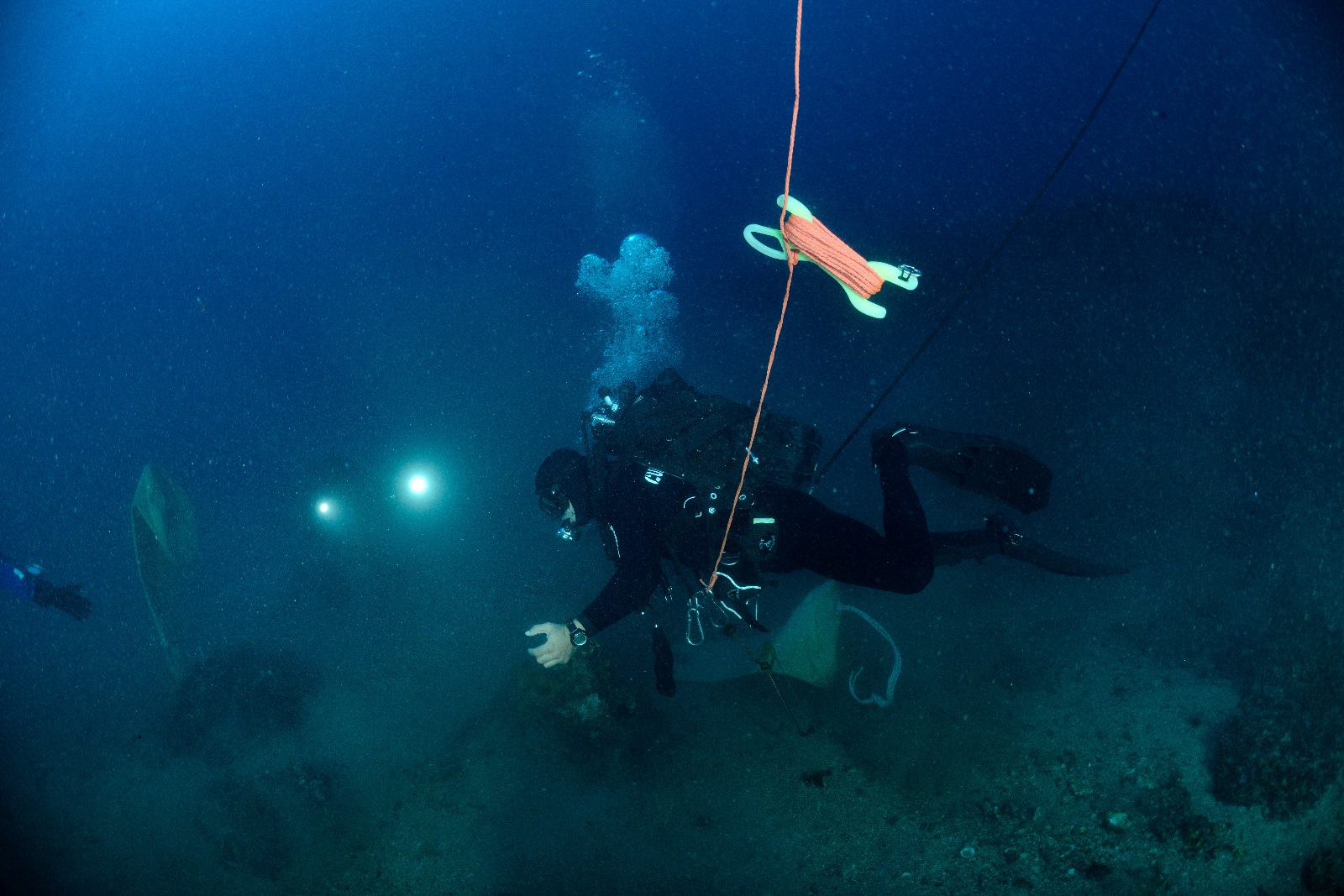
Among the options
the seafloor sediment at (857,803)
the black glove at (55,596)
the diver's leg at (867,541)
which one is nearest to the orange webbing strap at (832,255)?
the diver's leg at (867,541)

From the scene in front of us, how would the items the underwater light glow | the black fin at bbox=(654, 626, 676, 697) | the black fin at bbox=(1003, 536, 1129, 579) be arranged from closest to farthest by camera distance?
the black fin at bbox=(654, 626, 676, 697), the black fin at bbox=(1003, 536, 1129, 579), the underwater light glow

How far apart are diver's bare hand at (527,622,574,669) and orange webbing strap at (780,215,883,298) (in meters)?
2.61

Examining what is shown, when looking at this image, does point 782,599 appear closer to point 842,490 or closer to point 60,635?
point 842,490

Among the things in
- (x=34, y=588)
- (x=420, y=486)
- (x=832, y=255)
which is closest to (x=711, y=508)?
(x=832, y=255)

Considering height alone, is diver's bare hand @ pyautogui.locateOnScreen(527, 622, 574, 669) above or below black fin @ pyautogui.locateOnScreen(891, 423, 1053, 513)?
below

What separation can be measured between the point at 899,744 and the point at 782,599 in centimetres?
173

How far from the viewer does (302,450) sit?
30.2 feet

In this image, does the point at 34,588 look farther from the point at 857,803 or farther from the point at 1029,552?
the point at 1029,552

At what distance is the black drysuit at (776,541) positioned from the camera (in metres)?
3.21

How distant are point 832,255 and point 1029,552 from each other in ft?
9.25

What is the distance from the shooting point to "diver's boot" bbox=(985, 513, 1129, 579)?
3.98m

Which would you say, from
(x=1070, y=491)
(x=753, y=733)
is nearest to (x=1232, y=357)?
(x=1070, y=491)

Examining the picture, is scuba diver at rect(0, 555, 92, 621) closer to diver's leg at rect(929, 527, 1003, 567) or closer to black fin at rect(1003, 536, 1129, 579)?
diver's leg at rect(929, 527, 1003, 567)

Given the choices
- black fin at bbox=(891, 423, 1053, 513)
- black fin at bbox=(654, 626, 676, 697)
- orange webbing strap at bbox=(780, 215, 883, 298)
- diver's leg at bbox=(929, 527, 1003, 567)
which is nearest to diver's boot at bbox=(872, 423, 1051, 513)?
black fin at bbox=(891, 423, 1053, 513)
